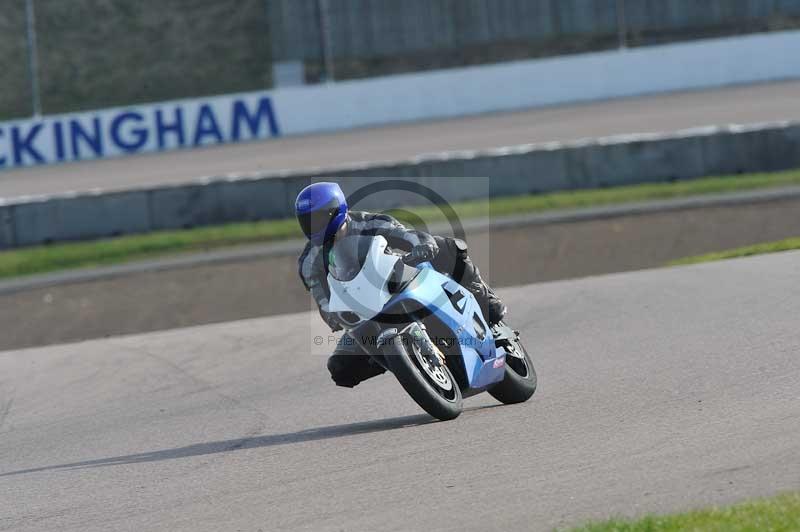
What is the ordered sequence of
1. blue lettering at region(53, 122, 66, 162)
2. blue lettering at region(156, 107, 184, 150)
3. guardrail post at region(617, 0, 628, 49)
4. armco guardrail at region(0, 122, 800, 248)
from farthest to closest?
guardrail post at region(617, 0, 628, 49) < blue lettering at region(156, 107, 184, 150) < blue lettering at region(53, 122, 66, 162) < armco guardrail at region(0, 122, 800, 248)

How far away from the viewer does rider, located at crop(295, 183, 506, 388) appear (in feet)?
22.3

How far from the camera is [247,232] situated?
21.2 m

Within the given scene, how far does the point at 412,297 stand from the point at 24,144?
25.9 metres

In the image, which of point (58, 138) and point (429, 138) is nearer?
point (429, 138)

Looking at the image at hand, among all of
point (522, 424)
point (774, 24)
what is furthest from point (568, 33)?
point (522, 424)

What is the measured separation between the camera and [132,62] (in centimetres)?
4200

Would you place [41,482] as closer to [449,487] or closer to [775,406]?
[449,487]

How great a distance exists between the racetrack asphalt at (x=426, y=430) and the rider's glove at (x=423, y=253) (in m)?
0.97

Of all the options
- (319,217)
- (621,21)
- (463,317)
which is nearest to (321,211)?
(319,217)

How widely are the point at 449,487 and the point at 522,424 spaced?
139cm

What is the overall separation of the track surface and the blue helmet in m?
20.3

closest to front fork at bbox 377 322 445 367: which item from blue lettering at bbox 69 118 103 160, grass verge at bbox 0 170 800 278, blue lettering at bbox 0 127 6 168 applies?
grass verge at bbox 0 170 800 278

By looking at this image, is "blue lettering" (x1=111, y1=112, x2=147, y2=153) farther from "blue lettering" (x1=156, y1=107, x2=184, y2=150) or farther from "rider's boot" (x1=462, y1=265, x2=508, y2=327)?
"rider's boot" (x1=462, y1=265, x2=508, y2=327)

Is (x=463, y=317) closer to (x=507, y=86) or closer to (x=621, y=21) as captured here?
(x=507, y=86)
